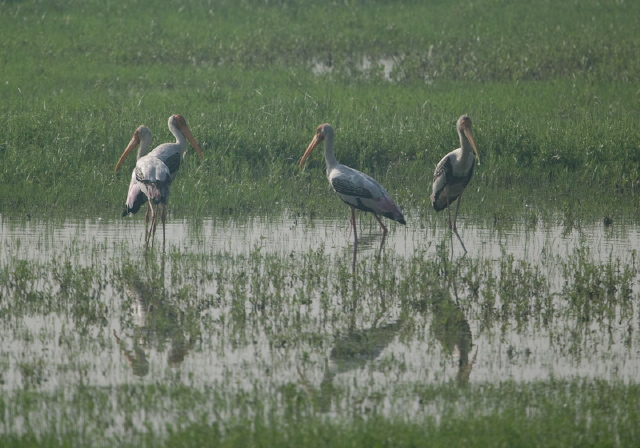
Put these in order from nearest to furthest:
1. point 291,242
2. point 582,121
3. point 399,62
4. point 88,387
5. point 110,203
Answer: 1. point 88,387
2. point 291,242
3. point 110,203
4. point 582,121
5. point 399,62

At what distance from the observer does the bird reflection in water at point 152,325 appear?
6.42 meters

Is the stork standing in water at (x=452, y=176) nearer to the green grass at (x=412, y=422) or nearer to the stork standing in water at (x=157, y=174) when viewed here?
the stork standing in water at (x=157, y=174)

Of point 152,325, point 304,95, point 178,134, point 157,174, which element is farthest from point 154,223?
point 304,95

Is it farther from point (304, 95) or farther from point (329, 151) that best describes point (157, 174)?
point (304, 95)

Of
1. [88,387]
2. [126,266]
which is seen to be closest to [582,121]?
[126,266]

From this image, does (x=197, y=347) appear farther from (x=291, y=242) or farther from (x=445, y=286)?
(x=291, y=242)

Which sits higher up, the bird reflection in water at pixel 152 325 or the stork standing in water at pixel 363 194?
the stork standing in water at pixel 363 194

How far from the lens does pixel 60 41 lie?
808 inches

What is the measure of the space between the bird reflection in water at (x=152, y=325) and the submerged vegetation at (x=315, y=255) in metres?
0.02

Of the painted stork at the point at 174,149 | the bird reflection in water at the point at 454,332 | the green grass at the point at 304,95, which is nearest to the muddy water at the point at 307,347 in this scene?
the bird reflection in water at the point at 454,332

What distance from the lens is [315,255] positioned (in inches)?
358

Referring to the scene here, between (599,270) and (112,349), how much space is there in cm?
407

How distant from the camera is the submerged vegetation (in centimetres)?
548

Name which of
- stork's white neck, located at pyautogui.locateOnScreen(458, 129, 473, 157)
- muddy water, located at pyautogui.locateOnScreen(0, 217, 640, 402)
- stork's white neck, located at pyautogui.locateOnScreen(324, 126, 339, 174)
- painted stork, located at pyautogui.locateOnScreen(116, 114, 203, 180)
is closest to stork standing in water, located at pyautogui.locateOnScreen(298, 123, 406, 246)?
stork's white neck, located at pyautogui.locateOnScreen(324, 126, 339, 174)
